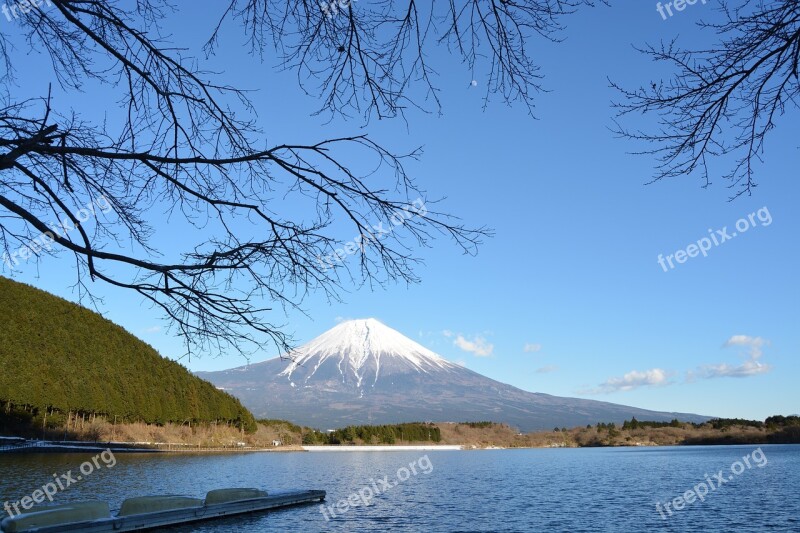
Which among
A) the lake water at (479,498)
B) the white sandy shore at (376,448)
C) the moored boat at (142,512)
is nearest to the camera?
the moored boat at (142,512)

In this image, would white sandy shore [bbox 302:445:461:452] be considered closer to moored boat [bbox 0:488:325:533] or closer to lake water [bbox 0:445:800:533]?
lake water [bbox 0:445:800:533]

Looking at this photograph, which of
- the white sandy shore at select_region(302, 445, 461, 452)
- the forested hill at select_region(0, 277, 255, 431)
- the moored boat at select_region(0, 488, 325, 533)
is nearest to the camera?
Result: the moored boat at select_region(0, 488, 325, 533)

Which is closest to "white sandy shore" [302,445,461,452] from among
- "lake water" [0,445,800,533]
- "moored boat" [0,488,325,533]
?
"lake water" [0,445,800,533]

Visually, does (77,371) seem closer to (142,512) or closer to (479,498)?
(479,498)

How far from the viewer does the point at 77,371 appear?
73.9 meters

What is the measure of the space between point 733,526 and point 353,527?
14.2 metres

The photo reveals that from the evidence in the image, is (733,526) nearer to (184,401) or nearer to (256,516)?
(256,516)

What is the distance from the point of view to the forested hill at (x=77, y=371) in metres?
64.8

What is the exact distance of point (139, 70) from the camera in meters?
4.24

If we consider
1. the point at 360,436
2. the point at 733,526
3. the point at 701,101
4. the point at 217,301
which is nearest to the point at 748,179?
the point at 701,101

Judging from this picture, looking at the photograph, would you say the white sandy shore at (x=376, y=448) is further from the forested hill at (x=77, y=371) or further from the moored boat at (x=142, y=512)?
the moored boat at (x=142, y=512)

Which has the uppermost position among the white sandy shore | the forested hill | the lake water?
the forested hill

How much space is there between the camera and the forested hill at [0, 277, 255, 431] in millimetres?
64812

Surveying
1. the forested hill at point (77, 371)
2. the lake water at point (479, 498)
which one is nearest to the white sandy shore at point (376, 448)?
the forested hill at point (77, 371)
